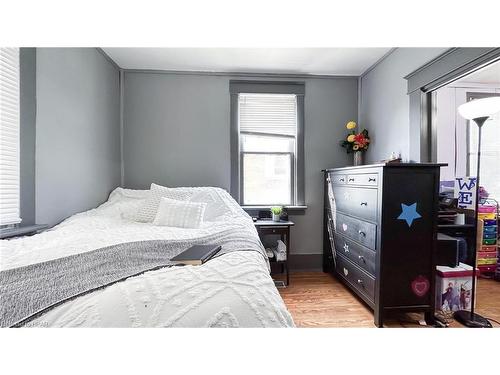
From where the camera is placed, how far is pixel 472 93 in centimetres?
310

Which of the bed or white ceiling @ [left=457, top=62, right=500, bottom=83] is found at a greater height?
white ceiling @ [left=457, top=62, right=500, bottom=83]

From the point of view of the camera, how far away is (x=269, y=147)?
293 centimetres

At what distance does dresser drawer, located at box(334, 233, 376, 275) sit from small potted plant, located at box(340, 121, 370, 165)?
3.29 ft

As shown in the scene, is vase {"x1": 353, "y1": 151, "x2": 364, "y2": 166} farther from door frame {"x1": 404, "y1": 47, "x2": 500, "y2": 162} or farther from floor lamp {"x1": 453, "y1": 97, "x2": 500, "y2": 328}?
floor lamp {"x1": 453, "y1": 97, "x2": 500, "y2": 328}

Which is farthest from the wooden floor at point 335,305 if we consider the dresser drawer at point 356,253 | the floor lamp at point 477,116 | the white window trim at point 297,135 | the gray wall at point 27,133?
the gray wall at point 27,133

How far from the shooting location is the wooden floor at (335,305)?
1.76m

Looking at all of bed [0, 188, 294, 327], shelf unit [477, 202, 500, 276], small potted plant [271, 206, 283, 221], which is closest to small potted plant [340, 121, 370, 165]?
small potted plant [271, 206, 283, 221]

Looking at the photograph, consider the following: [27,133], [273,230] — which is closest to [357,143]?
[273,230]

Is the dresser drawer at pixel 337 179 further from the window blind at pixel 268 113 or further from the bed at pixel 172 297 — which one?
the bed at pixel 172 297

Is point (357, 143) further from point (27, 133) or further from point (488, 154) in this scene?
point (27, 133)

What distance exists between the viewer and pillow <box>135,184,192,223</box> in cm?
202

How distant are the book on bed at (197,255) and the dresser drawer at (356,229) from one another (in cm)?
132

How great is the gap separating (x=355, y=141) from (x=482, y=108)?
120cm
